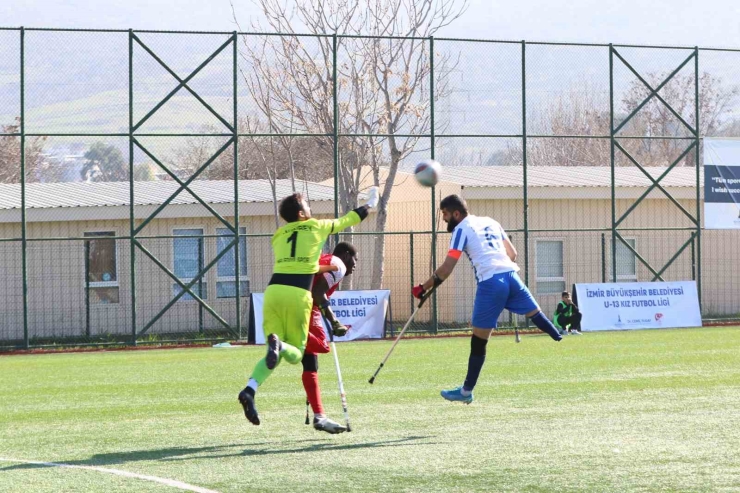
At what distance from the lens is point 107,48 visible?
80.5ft

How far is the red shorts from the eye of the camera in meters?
9.84

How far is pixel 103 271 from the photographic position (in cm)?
2728

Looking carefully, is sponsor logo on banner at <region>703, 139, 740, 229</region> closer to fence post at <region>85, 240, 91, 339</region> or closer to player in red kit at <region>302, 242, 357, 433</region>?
fence post at <region>85, 240, 91, 339</region>

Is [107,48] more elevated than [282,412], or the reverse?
[107,48]

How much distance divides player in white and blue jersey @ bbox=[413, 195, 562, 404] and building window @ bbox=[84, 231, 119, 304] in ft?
58.6

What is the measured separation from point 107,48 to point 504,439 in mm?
18020

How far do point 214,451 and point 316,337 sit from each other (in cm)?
150

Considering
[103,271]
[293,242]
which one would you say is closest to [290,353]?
[293,242]

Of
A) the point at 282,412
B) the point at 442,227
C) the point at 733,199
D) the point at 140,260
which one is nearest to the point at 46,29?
the point at 140,260

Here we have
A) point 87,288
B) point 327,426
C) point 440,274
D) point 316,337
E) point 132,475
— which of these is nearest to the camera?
point 132,475

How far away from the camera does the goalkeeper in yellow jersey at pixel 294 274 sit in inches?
368

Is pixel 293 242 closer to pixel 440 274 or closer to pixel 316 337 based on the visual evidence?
pixel 316 337

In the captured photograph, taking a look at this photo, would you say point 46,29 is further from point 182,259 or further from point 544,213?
point 544,213

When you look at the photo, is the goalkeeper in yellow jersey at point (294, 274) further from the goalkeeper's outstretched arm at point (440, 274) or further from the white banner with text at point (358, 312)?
the white banner with text at point (358, 312)
